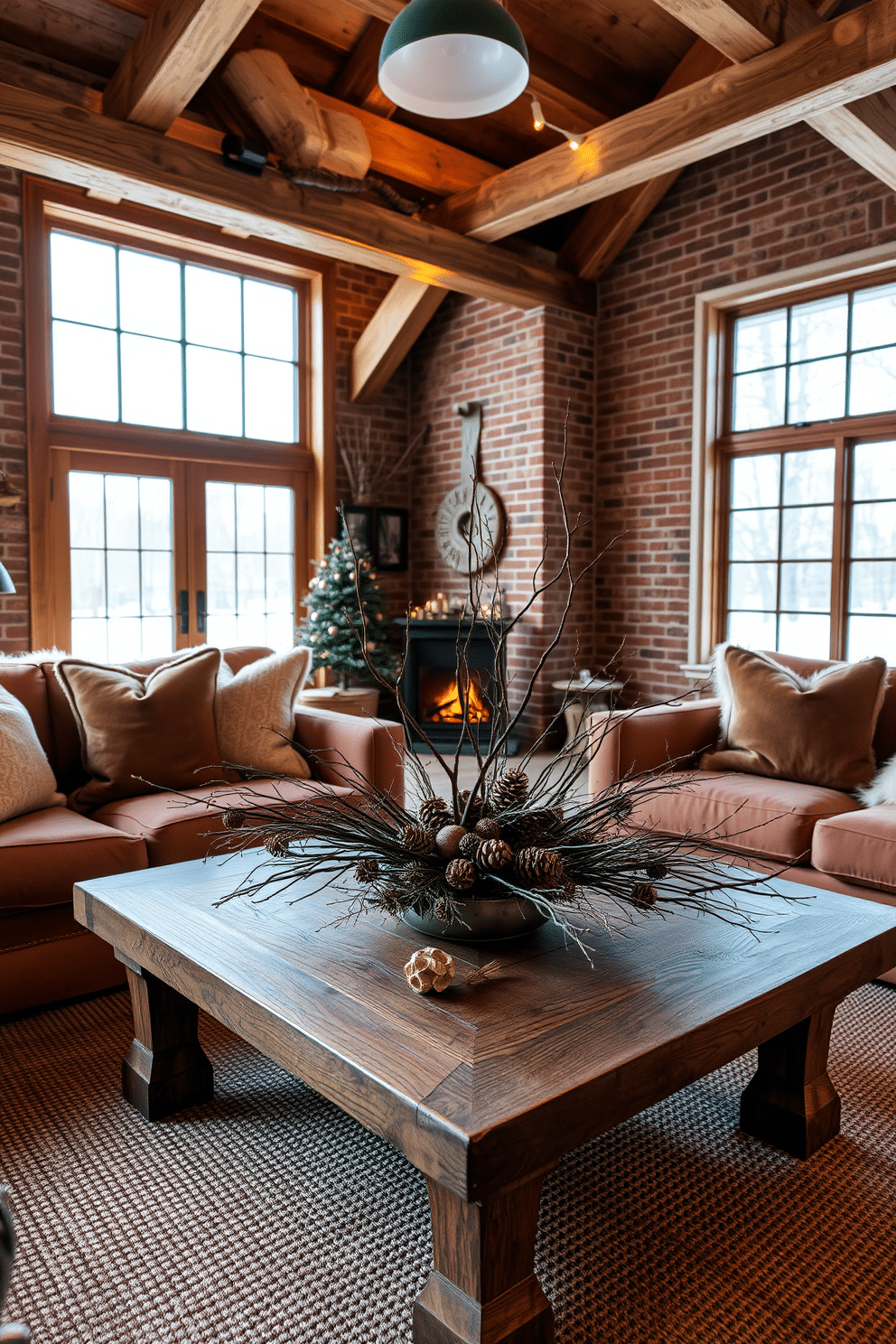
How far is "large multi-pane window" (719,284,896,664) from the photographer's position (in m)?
4.62

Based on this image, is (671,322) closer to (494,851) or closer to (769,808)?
(769,808)

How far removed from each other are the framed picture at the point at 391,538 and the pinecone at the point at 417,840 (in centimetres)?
502

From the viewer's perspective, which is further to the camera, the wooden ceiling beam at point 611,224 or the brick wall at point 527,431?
the brick wall at point 527,431

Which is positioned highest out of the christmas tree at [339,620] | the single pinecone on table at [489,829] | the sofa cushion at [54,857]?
the christmas tree at [339,620]

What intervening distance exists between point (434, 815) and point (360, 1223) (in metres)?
0.71

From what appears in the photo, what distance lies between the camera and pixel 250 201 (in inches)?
169

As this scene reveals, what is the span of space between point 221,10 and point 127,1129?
12.1 ft

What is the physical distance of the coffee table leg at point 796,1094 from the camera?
1.76 meters

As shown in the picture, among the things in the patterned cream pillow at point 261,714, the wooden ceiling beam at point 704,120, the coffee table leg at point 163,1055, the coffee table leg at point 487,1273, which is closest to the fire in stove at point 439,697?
the wooden ceiling beam at point 704,120

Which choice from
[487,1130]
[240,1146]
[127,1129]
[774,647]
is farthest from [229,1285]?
[774,647]

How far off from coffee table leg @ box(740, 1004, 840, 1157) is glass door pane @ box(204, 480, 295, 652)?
443 centimetres

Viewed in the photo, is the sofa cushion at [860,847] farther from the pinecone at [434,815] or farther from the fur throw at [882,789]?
the pinecone at [434,815]

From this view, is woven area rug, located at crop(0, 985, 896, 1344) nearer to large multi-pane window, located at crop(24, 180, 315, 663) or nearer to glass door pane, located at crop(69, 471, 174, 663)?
glass door pane, located at crop(69, 471, 174, 663)

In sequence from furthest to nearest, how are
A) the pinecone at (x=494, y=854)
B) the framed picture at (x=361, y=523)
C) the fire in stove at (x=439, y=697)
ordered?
the framed picture at (x=361, y=523) < the fire in stove at (x=439, y=697) < the pinecone at (x=494, y=854)
